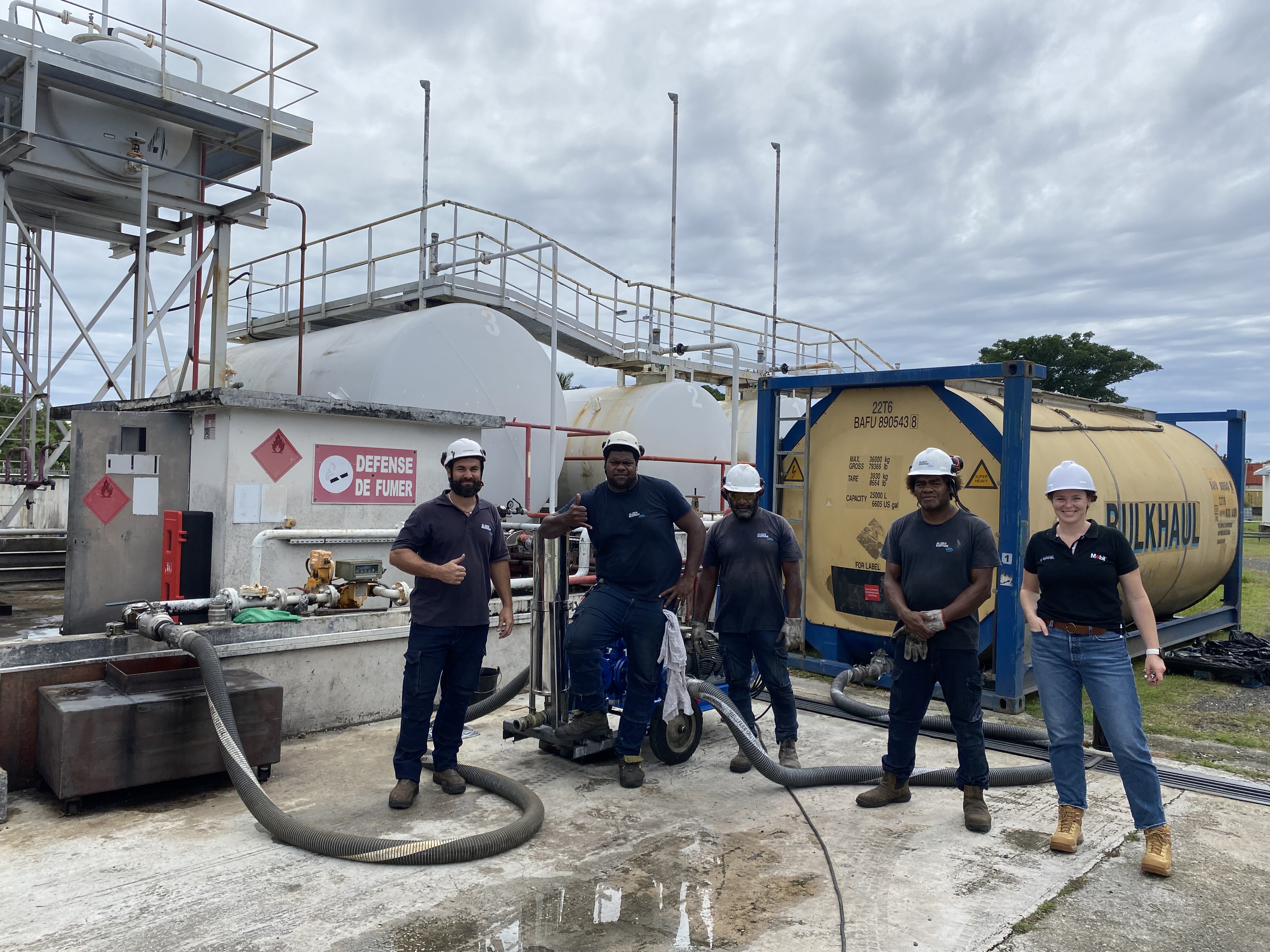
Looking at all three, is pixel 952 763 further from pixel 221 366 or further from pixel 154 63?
pixel 154 63

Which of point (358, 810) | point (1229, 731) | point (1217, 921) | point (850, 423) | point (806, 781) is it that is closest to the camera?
point (1217, 921)

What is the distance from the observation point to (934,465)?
4.91m

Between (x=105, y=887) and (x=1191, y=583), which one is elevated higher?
(x=1191, y=583)

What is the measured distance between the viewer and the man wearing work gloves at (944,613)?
479cm

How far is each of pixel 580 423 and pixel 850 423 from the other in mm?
5991

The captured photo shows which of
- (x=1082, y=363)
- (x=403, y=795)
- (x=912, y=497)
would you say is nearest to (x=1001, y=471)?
(x=912, y=497)

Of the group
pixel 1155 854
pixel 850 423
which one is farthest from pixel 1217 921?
pixel 850 423

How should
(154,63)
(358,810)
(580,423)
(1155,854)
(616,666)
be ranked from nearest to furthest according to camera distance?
(1155,854), (358,810), (616,666), (154,63), (580,423)

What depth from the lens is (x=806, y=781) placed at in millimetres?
5309

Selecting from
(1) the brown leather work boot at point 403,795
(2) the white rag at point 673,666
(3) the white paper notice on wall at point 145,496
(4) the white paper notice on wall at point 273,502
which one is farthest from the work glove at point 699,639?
(3) the white paper notice on wall at point 145,496

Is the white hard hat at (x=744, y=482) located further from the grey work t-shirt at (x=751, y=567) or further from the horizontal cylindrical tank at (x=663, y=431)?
the horizontal cylindrical tank at (x=663, y=431)

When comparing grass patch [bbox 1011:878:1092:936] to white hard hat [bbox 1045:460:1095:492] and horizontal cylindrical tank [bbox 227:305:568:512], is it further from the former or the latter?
horizontal cylindrical tank [bbox 227:305:568:512]

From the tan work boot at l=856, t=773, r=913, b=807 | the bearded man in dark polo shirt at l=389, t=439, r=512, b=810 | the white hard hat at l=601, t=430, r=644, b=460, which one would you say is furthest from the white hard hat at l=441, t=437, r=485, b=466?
the tan work boot at l=856, t=773, r=913, b=807

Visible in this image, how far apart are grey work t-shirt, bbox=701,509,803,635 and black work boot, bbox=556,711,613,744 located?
0.97 metres
